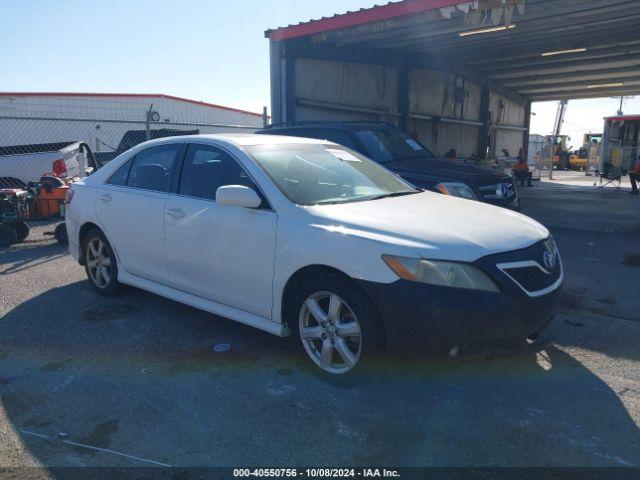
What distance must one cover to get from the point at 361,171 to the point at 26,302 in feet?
11.7

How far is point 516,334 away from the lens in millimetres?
3188

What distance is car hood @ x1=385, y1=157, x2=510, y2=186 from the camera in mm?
7215

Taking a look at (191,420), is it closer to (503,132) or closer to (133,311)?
(133,311)

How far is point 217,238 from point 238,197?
16.9 inches

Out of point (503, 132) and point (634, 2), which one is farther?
point (503, 132)

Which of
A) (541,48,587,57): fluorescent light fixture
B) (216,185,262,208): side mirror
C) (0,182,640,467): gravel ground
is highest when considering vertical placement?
(541,48,587,57): fluorescent light fixture

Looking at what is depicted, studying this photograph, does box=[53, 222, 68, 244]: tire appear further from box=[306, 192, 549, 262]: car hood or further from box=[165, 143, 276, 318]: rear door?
box=[306, 192, 549, 262]: car hood

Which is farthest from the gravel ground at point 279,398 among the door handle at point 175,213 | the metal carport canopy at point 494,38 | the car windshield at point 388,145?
the metal carport canopy at point 494,38

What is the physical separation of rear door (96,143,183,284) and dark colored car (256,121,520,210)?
363 centimetres

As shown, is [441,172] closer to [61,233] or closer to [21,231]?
[61,233]

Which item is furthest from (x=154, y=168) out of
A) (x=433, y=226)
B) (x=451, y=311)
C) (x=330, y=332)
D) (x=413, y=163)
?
(x=413, y=163)

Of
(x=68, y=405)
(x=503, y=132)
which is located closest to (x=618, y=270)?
(x=68, y=405)

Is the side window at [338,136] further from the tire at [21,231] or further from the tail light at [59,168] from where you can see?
the tail light at [59,168]

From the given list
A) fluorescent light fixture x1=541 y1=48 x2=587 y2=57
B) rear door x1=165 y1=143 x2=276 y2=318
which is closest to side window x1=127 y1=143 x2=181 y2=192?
rear door x1=165 y1=143 x2=276 y2=318
